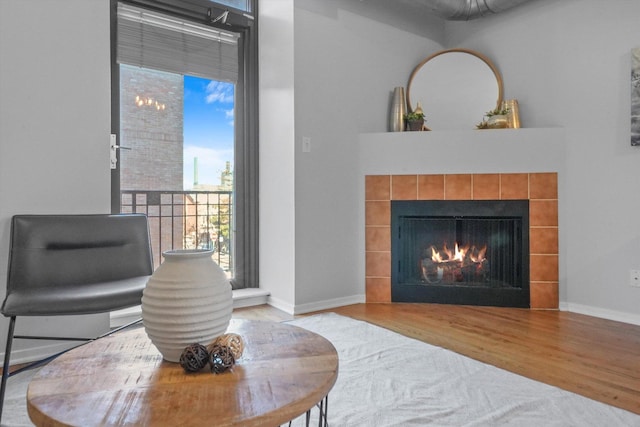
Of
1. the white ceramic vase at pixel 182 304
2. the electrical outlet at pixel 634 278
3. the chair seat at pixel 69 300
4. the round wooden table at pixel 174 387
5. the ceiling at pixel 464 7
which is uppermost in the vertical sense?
the ceiling at pixel 464 7

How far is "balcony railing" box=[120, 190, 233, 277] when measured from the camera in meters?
2.97

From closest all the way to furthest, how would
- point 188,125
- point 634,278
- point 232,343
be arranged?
point 232,343
point 634,278
point 188,125

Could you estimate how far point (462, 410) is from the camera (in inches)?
62.7

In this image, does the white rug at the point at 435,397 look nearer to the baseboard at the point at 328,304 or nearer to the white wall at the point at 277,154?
the baseboard at the point at 328,304

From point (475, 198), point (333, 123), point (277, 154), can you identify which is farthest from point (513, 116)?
point (277, 154)

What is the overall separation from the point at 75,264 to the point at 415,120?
2488 millimetres

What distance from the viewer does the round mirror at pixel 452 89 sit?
349 centimetres

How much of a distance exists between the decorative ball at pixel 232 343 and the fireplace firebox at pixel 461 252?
2.32 meters

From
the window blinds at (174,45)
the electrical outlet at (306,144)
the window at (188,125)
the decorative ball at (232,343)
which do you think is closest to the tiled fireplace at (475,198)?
the electrical outlet at (306,144)

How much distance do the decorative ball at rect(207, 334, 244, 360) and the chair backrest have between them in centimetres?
135

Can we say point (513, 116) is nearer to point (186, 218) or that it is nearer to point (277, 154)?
point (277, 154)

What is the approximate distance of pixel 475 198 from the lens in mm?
3172

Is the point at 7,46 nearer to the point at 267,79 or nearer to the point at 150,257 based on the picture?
the point at 150,257

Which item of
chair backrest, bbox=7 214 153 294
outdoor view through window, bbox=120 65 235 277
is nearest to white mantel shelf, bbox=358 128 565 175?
outdoor view through window, bbox=120 65 235 277
